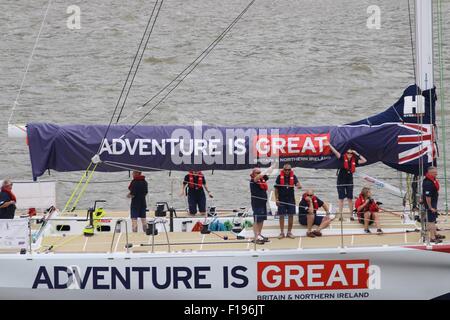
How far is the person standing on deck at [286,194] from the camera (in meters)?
15.4

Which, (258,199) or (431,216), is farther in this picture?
(258,199)

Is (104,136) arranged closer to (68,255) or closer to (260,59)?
(68,255)

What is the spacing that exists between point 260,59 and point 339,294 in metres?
15.4

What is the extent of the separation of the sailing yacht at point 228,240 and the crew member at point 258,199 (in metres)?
0.21

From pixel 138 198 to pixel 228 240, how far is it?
1.69 metres

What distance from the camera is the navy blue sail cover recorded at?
15.5 metres

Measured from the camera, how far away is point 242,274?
48.6 feet

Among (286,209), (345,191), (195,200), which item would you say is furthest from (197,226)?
(345,191)

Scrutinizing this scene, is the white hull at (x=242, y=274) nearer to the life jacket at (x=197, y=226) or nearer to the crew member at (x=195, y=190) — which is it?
the life jacket at (x=197, y=226)

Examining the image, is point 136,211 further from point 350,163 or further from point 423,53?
point 423,53

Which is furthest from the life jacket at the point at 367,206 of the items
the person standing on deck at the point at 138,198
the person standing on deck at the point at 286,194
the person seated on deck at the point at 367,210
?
the person standing on deck at the point at 138,198

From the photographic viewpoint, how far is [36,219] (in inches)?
674

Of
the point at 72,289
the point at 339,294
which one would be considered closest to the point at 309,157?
the point at 339,294
